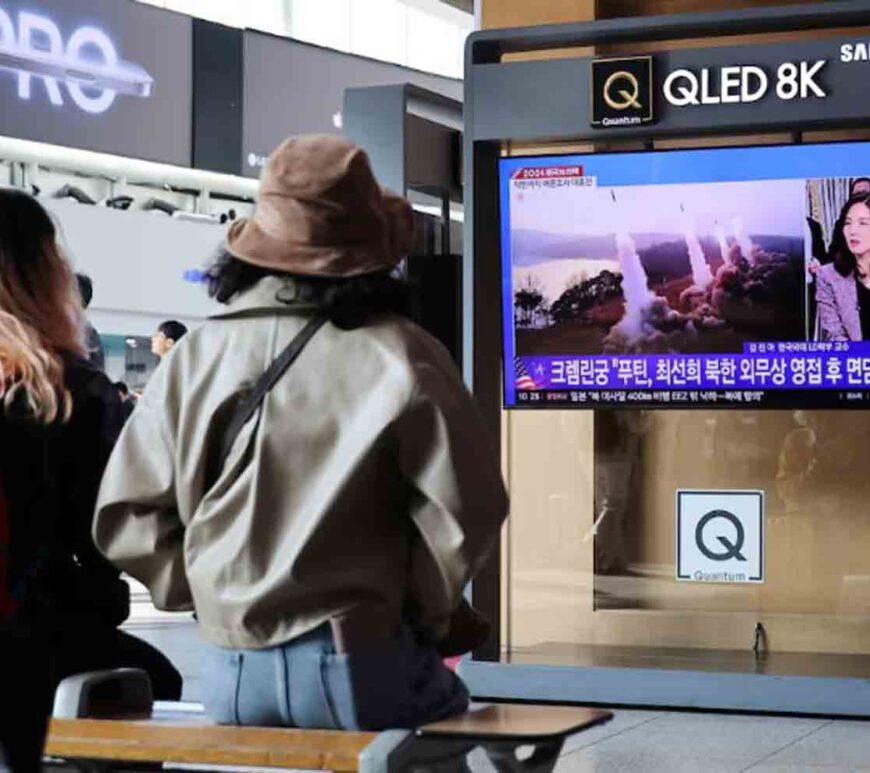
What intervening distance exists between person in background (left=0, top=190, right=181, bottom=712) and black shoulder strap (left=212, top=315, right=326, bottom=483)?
58cm

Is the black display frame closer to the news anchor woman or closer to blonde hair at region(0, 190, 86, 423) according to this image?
the news anchor woman

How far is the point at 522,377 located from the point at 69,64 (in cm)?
737

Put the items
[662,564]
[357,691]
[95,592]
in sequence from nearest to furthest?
[357,691]
[95,592]
[662,564]

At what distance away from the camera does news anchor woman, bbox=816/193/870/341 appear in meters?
6.70

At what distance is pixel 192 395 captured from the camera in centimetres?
325

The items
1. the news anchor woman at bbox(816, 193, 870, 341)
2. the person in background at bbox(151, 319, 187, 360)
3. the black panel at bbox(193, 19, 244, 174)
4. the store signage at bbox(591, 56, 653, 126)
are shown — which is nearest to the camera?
the news anchor woman at bbox(816, 193, 870, 341)

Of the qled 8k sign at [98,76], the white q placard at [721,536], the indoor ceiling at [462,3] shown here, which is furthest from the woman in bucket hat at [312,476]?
the indoor ceiling at [462,3]

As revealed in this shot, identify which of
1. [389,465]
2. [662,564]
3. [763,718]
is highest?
[389,465]

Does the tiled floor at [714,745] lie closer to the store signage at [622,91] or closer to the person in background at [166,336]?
the store signage at [622,91]

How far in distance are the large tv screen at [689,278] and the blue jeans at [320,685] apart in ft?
12.2

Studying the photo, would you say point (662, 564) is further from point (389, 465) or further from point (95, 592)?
point (389, 465)

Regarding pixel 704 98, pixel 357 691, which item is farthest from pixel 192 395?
pixel 704 98

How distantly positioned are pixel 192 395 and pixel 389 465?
1.20 feet

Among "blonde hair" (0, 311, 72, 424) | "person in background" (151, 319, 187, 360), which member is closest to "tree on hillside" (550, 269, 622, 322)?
"blonde hair" (0, 311, 72, 424)
